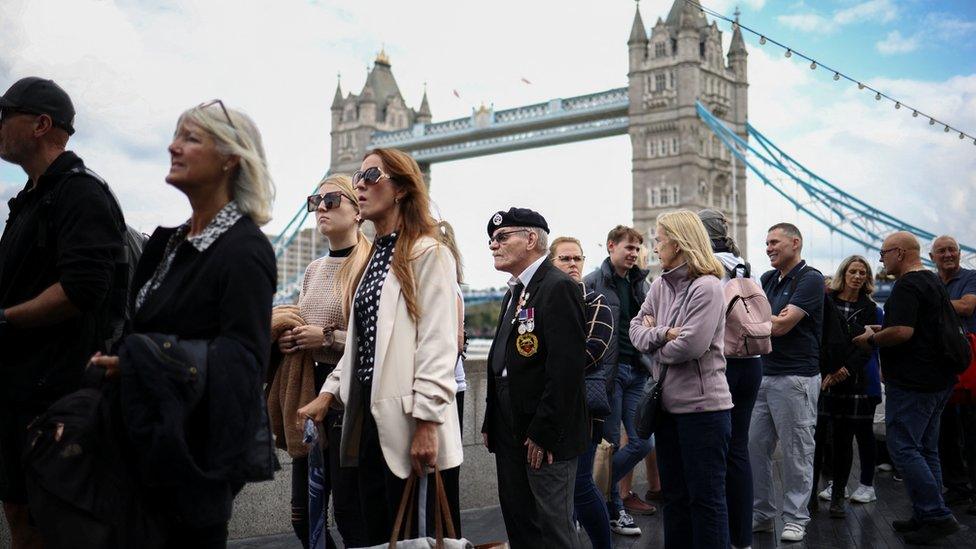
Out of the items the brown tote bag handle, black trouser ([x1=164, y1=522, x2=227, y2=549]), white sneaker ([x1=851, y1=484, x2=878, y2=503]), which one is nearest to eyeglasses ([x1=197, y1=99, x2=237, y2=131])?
black trouser ([x1=164, y1=522, x2=227, y2=549])

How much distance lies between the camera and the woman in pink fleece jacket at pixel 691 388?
3.36 meters

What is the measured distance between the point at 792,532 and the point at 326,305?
8.67 feet

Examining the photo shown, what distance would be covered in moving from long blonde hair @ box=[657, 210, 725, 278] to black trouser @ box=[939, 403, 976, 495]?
9.86ft

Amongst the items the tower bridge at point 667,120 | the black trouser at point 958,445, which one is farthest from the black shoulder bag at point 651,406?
the tower bridge at point 667,120

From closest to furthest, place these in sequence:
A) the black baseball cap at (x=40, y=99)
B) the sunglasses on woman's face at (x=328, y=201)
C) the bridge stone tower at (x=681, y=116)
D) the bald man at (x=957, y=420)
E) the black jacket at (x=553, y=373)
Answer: the black baseball cap at (x=40, y=99) < the black jacket at (x=553, y=373) < the sunglasses on woman's face at (x=328, y=201) < the bald man at (x=957, y=420) < the bridge stone tower at (x=681, y=116)

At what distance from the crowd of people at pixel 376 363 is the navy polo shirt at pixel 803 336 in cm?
1

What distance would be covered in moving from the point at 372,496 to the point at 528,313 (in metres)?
0.78

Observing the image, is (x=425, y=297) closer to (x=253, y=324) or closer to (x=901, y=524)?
(x=253, y=324)

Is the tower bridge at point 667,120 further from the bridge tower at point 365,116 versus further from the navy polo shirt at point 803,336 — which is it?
the navy polo shirt at point 803,336

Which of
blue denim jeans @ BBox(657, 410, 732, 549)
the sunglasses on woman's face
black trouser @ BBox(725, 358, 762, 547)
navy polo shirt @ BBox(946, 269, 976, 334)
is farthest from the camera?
navy polo shirt @ BBox(946, 269, 976, 334)

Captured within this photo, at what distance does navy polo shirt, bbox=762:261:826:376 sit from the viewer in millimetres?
4414

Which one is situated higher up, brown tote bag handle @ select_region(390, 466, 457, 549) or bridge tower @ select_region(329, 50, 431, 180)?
bridge tower @ select_region(329, 50, 431, 180)

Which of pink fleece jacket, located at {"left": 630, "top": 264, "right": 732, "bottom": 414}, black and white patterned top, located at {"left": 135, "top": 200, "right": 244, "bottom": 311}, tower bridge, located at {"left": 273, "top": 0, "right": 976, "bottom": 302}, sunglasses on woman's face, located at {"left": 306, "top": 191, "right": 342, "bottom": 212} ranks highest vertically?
tower bridge, located at {"left": 273, "top": 0, "right": 976, "bottom": 302}

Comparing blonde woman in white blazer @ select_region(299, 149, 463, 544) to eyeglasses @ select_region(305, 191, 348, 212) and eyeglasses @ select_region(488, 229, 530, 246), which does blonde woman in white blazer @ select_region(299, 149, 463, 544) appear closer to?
eyeglasses @ select_region(488, 229, 530, 246)
